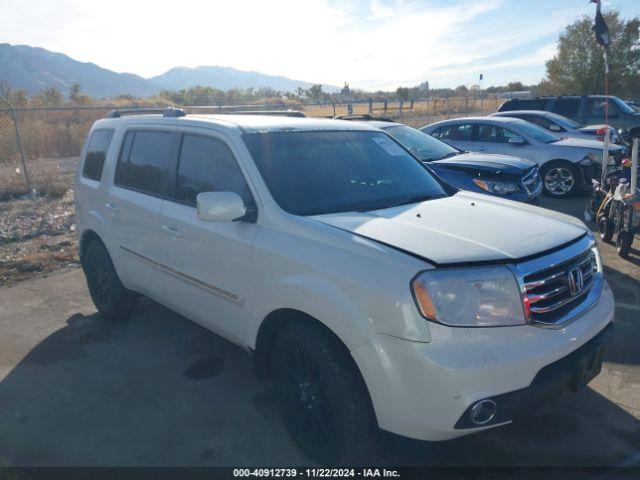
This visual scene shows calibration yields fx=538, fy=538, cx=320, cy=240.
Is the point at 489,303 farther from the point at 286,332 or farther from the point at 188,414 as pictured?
the point at 188,414

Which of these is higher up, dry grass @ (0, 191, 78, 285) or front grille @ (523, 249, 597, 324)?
front grille @ (523, 249, 597, 324)

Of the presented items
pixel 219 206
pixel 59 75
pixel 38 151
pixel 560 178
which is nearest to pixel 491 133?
pixel 560 178

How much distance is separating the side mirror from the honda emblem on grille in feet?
6.21

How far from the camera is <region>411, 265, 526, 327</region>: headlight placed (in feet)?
8.21

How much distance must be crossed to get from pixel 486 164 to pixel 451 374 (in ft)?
17.8

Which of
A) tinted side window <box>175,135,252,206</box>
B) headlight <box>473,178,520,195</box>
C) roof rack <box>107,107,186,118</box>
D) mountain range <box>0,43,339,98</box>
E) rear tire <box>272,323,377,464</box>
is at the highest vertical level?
mountain range <box>0,43,339,98</box>

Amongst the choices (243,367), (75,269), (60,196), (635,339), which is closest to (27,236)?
(75,269)

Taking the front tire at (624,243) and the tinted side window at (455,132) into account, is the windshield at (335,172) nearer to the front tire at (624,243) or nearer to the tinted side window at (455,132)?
the front tire at (624,243)

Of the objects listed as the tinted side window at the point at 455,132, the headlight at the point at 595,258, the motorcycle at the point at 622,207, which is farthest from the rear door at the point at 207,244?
the tinted side window at the point at 455,132

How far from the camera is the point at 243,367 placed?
4.35 metres

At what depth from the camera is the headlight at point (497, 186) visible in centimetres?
704

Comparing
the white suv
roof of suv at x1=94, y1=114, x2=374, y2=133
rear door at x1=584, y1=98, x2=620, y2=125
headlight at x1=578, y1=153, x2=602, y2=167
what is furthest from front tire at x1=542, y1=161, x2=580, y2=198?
roof of suv at x1=94, y1=114, x2=374, y2=133

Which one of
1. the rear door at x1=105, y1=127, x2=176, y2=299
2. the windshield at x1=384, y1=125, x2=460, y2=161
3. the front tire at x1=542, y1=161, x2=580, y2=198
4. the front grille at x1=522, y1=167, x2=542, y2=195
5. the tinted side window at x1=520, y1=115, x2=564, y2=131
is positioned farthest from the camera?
the tinted side window at x1=520, y1=115, x2=564, y2=131

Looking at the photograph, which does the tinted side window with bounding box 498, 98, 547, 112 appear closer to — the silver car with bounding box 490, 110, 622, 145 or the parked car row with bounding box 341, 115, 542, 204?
the silver car with bounding box 490, 110, 622, 145
